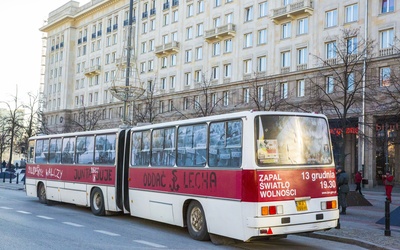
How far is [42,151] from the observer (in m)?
20.7

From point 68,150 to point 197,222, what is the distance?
8544mm

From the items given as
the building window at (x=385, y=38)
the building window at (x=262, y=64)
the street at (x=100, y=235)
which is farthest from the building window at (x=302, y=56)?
the street at (x=100, y=235)

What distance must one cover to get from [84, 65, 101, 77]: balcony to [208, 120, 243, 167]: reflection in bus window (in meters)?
66.2

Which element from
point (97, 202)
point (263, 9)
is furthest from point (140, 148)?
point (263, 9)

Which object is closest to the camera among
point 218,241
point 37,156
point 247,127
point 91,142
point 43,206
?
point 247,127

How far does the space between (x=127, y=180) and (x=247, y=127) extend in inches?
234

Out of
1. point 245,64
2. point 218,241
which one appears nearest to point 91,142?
point 218,241

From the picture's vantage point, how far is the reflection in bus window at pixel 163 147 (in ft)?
42.0

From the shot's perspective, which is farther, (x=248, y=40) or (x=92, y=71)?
(x=92, y=71)

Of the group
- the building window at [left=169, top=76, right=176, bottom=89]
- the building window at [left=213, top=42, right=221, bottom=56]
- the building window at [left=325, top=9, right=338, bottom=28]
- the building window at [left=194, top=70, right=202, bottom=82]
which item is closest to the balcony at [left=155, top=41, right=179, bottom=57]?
the building window at [left=169, top=76, right=176, bottom=89]

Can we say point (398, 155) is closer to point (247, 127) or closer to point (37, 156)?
point (37, 156)

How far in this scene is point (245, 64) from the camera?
50.5m

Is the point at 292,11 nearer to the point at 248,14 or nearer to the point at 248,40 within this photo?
the point at 248,40

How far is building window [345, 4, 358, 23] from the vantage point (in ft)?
136
